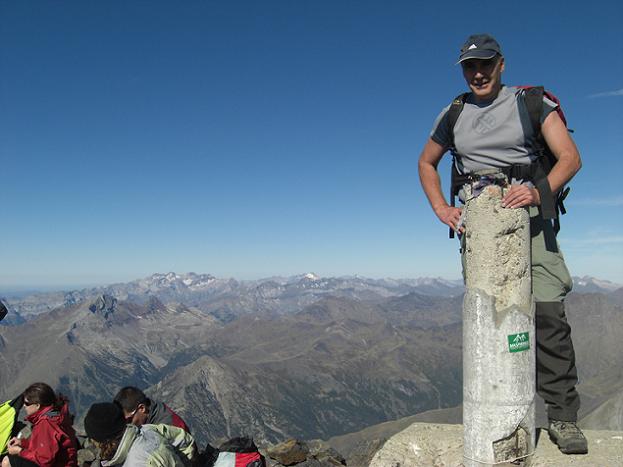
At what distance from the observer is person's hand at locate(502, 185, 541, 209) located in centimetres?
668

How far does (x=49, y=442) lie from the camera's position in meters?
10.5

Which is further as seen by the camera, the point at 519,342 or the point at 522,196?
the point at 519,342

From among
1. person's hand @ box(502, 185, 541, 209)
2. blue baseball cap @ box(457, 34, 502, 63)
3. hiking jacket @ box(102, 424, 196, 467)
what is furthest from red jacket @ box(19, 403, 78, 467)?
blue baseball cap @ box(457, 34, 502, 63)

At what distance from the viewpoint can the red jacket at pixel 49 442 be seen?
10352 millimetres

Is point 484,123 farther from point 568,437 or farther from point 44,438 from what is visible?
point 44,438

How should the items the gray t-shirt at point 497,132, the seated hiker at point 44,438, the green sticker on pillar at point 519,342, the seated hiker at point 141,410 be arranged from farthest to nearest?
the seated hiker at point 141,410, the seated hiker at point 44,438, the gray t-shirt at point 497,132, the green sticker on pillar at point 519,342

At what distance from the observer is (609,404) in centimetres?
19100

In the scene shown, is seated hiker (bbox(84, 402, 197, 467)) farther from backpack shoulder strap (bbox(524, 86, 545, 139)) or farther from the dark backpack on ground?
backpack shoulder strap (bbox(524, 86, 545, 139))

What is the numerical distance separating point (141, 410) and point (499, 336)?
8123 mm


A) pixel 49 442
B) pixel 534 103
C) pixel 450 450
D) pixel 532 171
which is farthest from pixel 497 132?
pixel 49 442

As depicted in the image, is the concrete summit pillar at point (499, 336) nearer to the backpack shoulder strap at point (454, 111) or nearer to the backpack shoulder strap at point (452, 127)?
the backpack shoulder strap at point (452, 127)

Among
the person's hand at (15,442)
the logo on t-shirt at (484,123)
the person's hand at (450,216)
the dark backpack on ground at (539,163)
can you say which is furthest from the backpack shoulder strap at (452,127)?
the person's hand at (15,442)

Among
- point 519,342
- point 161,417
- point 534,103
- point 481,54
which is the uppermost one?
point 481,54

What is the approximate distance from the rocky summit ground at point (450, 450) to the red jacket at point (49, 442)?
22.3ft
